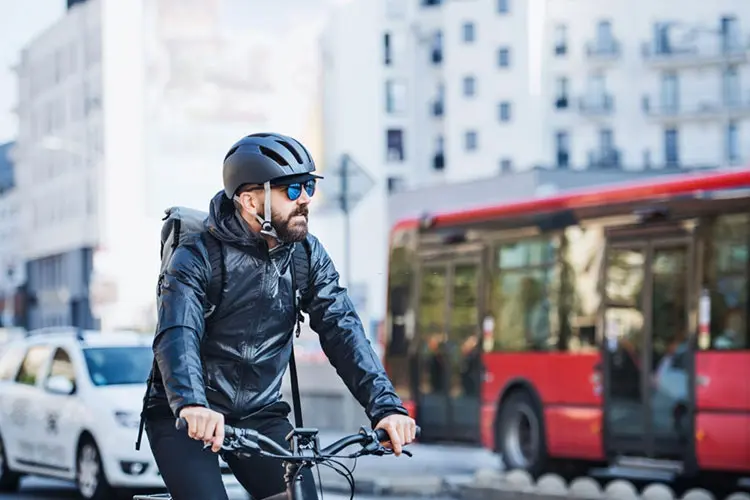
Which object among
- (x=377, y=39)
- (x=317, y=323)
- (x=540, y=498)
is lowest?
(x=540, y=498)

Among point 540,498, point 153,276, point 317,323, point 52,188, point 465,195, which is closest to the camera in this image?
point 317,323

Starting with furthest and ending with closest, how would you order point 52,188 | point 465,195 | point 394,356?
1. point 52,188
2. point 465,195
3. point 394,356

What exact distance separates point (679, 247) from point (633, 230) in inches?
31.1

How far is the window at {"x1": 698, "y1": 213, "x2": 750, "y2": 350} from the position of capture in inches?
602

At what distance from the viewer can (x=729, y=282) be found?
15.5 m

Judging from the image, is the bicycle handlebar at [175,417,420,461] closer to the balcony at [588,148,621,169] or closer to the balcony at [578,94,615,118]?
the balcony at [588,148,621,169]

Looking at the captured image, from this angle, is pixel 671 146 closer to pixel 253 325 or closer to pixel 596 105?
pixel 596 105

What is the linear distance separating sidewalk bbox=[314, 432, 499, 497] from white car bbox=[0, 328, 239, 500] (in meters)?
1.67

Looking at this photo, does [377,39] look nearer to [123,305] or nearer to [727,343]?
[123,305]

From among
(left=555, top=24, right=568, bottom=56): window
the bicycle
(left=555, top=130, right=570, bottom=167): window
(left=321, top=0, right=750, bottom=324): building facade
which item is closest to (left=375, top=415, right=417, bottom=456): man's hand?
the bicycle

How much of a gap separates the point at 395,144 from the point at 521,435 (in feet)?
232

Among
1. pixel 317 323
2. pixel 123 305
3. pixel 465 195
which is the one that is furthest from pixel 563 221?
pixel 123 305

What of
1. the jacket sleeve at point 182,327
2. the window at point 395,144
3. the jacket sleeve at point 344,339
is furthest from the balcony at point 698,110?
the jacket sleeve at point 182,327

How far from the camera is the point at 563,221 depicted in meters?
18.0
